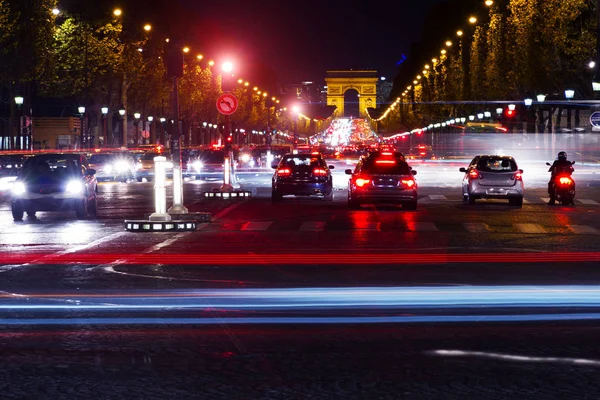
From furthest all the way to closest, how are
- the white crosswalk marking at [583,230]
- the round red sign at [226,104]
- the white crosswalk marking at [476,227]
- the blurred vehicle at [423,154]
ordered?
the blurred vehicle at [423,154] → the round red sign at [226,104] → the white crosswalk marking at [476,227] → the white crosswalk marking at [583,230]

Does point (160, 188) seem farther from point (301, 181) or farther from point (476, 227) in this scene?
point (301, 181)

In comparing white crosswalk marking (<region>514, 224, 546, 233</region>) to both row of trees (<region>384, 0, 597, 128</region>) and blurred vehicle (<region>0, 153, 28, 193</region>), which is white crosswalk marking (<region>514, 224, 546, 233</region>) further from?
row of trees (<region>384, 0, 597, 128</region>)

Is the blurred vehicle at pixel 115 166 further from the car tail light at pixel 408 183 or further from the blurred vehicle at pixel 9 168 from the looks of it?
the car tail light at pixel 408 183

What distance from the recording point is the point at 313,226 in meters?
25.6

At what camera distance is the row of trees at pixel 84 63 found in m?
73.3

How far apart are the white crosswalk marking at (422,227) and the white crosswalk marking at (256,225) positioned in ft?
9.35

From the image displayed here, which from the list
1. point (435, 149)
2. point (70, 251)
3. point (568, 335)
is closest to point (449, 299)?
point (568, 335)

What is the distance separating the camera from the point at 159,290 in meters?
13.6

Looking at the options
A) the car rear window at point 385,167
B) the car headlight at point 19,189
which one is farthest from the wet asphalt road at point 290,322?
the car rear window at point 385,167

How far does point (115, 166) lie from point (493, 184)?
28.0m

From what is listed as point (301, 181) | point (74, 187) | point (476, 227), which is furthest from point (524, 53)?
point (476, 227)

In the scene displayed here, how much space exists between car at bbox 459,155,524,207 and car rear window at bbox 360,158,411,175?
9.09ft

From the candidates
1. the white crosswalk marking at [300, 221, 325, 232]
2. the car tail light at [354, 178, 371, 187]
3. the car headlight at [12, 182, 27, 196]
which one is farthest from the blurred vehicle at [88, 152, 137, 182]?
the white crosswalk marking at [300, 221, 325, 232]

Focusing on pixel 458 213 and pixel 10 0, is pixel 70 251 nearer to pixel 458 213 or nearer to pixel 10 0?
pixel 458 213
